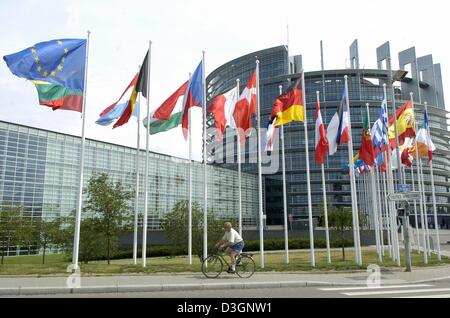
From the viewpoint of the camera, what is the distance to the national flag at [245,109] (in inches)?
725

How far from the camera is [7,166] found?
4425cm

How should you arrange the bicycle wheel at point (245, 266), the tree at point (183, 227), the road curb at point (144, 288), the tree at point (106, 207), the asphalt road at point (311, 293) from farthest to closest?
the tree at point (183, 227) → the tree at point (106, 207) → the bicycle wheel at point (245, 266) → the road curb at point (144, 288) → the asphalt road at point (311, 293)

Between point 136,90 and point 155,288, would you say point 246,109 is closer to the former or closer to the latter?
point 136,90

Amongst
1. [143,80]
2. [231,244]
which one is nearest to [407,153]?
[231,244]

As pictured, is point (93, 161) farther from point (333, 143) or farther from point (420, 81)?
point (420, 81)

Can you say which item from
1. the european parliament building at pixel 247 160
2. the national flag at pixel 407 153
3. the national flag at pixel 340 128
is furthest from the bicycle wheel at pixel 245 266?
the european parliament building at pixel 247 160

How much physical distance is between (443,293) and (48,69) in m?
15.5

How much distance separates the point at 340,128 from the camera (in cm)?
2027

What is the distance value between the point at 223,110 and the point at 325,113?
90000 millimetres

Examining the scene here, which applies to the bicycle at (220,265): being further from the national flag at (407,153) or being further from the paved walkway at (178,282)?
the national flag at (407,153)

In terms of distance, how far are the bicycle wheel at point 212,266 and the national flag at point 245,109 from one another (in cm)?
729

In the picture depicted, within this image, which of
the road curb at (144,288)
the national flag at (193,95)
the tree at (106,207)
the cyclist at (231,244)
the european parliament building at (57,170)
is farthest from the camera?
the european parliament building at (57,170)
